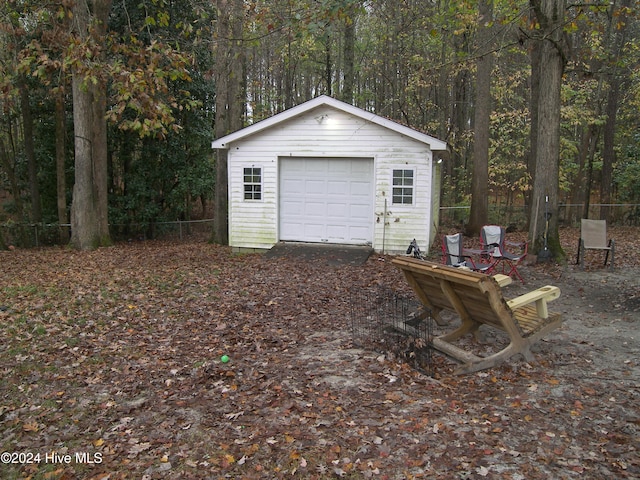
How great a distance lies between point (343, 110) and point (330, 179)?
1767mm

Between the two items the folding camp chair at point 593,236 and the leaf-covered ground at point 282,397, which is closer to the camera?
the leaf-covered ground at point 282,397

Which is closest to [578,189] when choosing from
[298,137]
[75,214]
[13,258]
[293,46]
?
[293,46]

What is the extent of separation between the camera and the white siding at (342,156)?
38.8ft

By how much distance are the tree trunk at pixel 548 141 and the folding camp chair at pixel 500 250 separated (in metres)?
0.58

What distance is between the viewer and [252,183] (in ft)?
42.4

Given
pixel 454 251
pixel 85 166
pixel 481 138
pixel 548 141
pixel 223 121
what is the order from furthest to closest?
pixel 481 138
pixel 223 121
pixel 85 166
pixel 548 141
pixel 454 251

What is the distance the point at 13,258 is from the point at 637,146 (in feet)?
69.3

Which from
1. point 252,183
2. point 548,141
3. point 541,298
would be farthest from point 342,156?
point 541,298

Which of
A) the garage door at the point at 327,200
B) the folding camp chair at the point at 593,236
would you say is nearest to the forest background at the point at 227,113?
the folding camp chair at the point at 593,236

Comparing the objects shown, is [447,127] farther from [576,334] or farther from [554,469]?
[554,469]

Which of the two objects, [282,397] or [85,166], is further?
[85,166]

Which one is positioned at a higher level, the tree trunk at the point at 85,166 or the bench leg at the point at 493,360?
the tree trunk at the point at 85,166

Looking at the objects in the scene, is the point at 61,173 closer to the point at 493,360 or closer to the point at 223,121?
the point at 223,121

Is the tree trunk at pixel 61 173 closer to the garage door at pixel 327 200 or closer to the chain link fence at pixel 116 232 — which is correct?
the chain link fence at pixel 116 232
